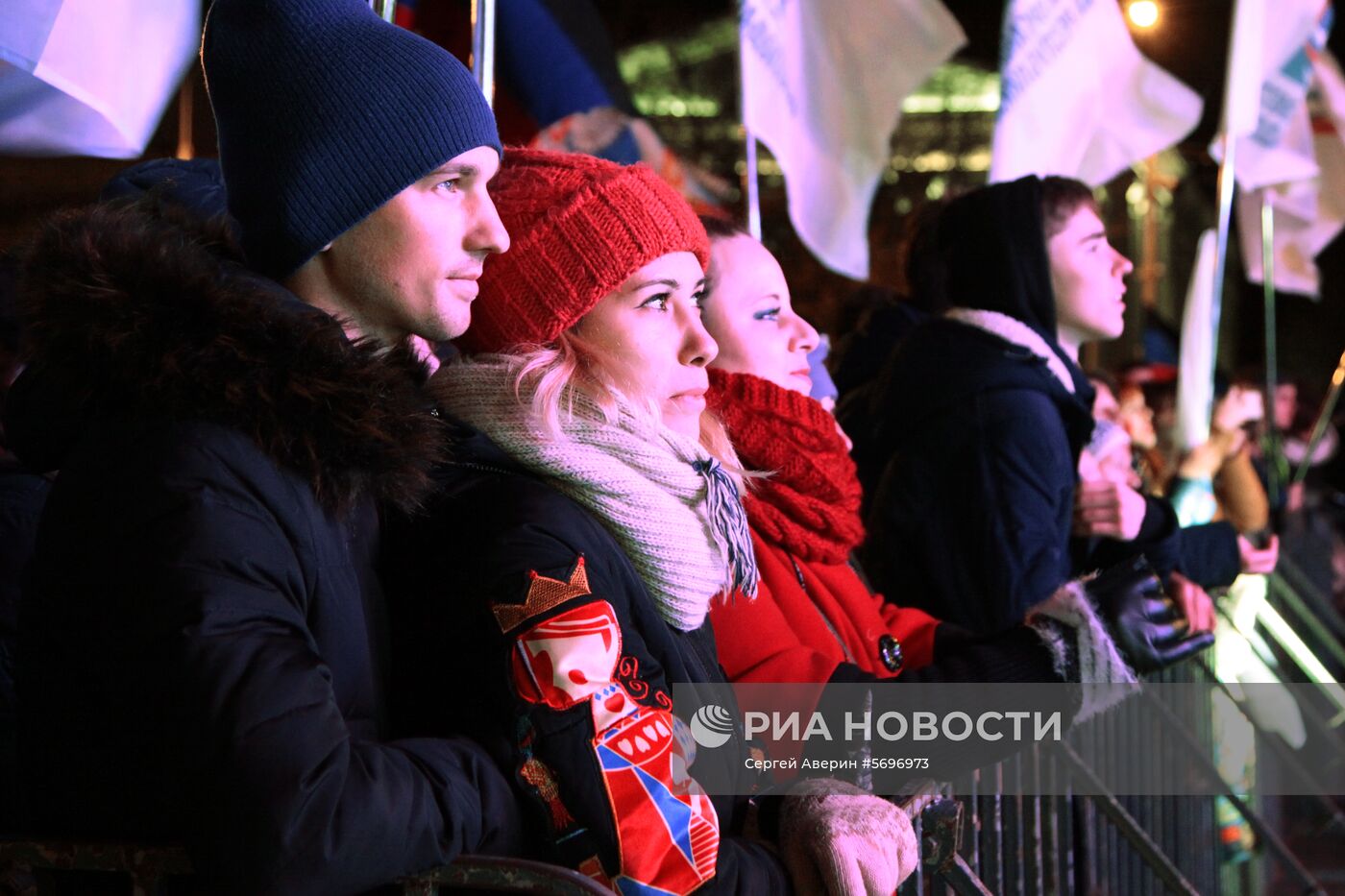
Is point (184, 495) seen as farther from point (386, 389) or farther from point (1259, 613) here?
point (1259, 613)

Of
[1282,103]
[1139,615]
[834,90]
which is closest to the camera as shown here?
[1139,615]

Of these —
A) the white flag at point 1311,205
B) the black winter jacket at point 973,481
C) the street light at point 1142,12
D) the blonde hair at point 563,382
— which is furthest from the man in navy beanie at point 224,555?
the street light at point 1142,12

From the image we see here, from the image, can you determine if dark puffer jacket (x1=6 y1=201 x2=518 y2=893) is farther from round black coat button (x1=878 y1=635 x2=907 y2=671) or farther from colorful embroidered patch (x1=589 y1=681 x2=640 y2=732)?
round black coat button (x1=878 y1=635 x2=907 y2=671)

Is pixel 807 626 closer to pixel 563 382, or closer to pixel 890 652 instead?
pixel 890 652

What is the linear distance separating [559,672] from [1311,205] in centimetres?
752

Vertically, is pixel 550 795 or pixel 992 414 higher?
pixel 550 795

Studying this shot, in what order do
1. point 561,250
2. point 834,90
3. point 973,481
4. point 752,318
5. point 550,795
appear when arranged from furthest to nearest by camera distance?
1. point 834,90
2. point 973,481
3. point 752,318
4. point 561,250
5. point 550,795

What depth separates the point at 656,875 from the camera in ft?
5.32

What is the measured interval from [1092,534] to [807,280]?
665 centimetres

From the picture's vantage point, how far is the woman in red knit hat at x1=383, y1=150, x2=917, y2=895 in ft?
5.32

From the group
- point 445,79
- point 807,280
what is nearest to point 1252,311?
point 807,280

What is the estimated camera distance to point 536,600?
166 centimetres

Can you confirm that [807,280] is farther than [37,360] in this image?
Yes

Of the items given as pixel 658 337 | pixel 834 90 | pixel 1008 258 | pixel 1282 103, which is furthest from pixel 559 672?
pixel 1282 103
